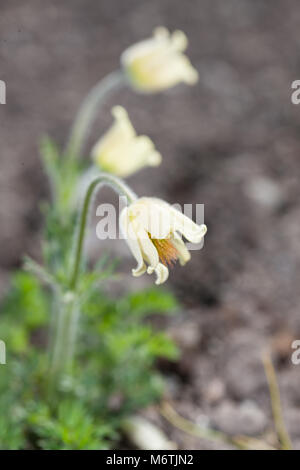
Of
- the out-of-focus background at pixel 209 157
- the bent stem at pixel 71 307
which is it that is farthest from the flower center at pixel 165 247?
the out-of-focus background at pixel 209 157

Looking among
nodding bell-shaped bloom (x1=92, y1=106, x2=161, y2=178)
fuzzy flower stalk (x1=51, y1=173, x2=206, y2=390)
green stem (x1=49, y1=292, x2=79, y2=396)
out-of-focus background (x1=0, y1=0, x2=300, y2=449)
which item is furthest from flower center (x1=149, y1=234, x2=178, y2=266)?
out-of-focus background (x1=0, y1=0, x2=300, y2=449)

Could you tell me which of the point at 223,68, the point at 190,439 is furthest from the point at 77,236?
the point at 223,68

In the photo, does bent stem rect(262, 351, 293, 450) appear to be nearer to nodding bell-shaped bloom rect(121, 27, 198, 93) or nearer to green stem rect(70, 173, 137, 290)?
green stem rect(70, 173, 137, 290)

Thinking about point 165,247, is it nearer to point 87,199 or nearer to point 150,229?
point 150,229

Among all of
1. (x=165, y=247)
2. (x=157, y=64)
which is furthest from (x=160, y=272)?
(x=157, y=64)

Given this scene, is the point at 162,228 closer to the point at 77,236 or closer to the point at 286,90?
the point at 77,236

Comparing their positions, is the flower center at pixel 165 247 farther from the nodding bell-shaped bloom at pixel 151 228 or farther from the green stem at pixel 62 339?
the green stem at pixel 62 339

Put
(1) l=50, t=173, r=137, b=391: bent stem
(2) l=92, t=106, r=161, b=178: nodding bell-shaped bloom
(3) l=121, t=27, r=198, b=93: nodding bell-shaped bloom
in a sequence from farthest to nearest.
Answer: (3) l=121, t=27, r=198, b=93: nodding bell-shaped bloom, (2) l=92, t=106, r=161, b=178: nodding bell-shaped bloom, (1) l=50, t=173, r=137, b=391: bent stem
